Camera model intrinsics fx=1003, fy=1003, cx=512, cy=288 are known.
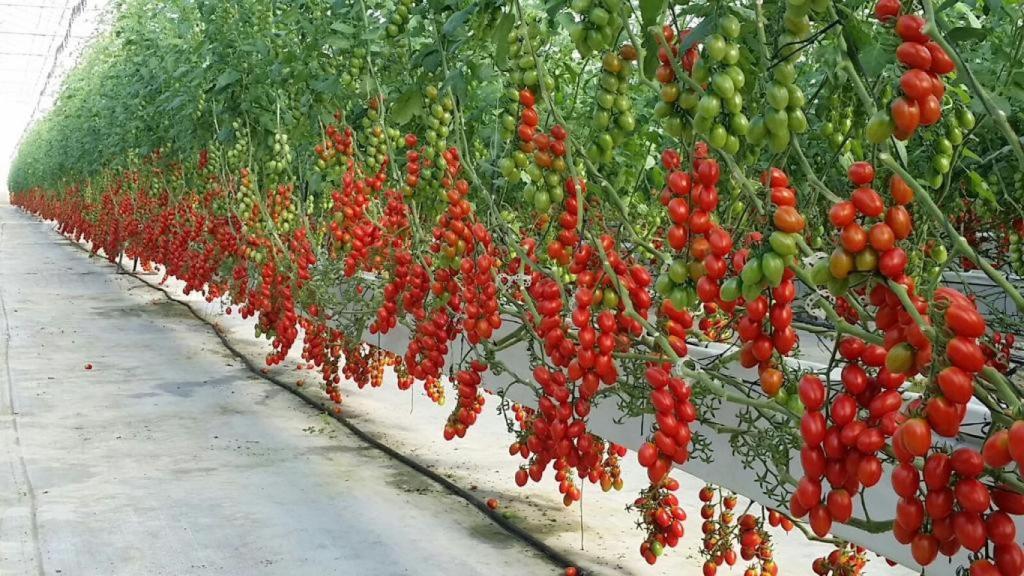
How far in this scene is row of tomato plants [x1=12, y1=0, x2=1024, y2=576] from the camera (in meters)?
1.04

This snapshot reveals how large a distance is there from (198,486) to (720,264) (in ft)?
11.8

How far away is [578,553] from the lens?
3688 mm

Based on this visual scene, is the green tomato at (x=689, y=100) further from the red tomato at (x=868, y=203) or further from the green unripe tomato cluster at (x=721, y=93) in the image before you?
the red tomato at (x=868, y=203)

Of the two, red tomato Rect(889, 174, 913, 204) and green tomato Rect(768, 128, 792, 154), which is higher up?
green tomato Rect(768, 128, 792, 154)

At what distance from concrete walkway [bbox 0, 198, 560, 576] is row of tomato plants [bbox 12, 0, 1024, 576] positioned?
57 cm

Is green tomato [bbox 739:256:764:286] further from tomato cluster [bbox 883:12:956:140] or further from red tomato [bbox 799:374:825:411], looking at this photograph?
tomato cluster [bbox 883:12:956:140]

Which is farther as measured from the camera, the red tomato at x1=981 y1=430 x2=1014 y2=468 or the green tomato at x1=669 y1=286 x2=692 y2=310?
the green tomato at x1=669 y1=286 x2=692 y2=310

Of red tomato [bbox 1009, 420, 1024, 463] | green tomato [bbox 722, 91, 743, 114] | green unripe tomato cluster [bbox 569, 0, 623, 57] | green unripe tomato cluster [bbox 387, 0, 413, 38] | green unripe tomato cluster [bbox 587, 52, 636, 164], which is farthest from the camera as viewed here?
green unripe tomato cluster [bbox 387, 0, 413, 38]

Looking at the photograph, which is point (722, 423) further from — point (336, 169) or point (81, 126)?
point (81, 126)

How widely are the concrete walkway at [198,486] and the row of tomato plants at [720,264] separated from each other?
569 mm

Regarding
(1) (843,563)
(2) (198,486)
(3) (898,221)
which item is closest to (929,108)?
(3) (898,221)

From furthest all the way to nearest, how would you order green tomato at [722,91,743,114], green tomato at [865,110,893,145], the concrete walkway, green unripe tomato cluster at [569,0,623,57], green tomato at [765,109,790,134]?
the concrete walkway < green unripe tomato cluster at [569,0,623,57] < green tomato at [722,91,743,114] < green tomato at [765,109,790,134] < green tomato at [865,110,893,145]

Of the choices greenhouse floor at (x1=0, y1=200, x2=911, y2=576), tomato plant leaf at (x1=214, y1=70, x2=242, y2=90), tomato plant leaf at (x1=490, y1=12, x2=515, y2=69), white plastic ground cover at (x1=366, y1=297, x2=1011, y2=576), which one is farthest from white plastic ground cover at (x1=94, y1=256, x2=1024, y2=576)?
tomato plant leaf at (x1=214, y1=70, x2=242, y2=90)

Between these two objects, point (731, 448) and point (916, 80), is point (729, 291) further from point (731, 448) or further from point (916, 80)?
point (731, 448)
